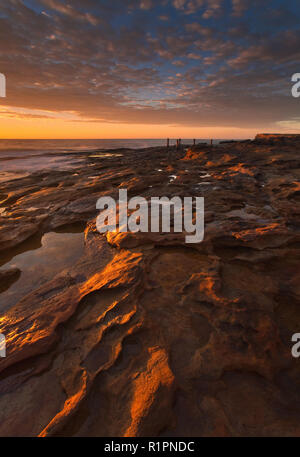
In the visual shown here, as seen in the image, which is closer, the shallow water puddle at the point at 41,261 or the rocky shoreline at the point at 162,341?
the rocky shoreline at the point at 162,341

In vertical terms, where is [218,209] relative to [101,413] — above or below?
above

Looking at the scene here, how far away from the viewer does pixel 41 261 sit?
553 centimetres

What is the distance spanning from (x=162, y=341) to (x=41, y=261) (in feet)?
13.7

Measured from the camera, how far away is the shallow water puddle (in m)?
4.39

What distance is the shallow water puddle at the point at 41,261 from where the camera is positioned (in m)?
4.39

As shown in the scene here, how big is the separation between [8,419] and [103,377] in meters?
1.04

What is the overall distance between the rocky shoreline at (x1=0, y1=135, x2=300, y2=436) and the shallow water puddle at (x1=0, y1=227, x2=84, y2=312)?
0.43 metres

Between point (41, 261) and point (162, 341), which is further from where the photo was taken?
point (41, 261)

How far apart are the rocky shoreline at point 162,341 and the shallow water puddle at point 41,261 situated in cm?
43

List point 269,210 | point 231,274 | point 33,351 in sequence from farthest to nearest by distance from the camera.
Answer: point 269,210 < point 231,274 < point 33,351
